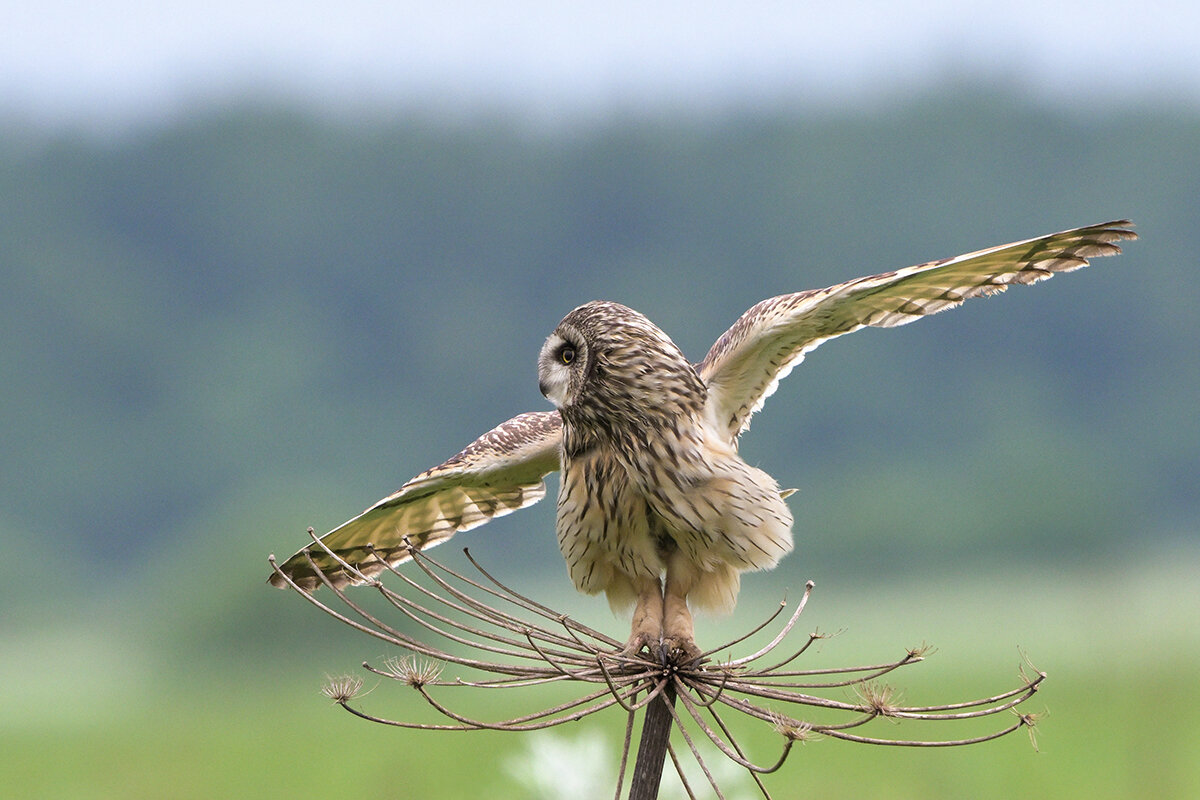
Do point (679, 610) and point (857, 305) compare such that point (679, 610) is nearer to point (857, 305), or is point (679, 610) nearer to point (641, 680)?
point (641, 680)

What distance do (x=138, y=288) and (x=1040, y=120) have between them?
69.6 metres

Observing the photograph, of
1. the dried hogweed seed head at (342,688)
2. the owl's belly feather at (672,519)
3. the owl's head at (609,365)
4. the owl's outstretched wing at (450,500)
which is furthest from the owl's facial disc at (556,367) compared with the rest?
the dried hogweed seed head at (342,688)

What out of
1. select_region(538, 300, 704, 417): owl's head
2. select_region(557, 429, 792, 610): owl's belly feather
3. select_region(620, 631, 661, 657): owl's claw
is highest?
select_region(538, 300, 704, 417): owl's head

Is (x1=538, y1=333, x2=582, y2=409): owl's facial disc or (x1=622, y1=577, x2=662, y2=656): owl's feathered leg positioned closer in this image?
(x1=622, y1=577, x2=662, y2=656): owl's feathered leg

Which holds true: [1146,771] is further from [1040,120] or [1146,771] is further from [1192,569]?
[1040,120]

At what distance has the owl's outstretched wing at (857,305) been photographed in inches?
140

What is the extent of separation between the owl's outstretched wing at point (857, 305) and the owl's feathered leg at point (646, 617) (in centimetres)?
59

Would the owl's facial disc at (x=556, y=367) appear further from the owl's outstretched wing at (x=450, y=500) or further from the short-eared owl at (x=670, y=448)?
the owl's outstretched wing at (x=450, y=500)

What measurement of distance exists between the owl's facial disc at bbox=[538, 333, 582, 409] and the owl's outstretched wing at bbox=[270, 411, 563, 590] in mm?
641

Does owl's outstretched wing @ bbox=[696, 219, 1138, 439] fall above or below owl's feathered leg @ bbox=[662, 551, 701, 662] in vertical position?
above

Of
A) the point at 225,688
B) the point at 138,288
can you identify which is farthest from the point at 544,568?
the point at 138,288

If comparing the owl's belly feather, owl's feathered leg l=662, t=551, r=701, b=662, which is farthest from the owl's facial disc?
owl's feathered leg l=662, t=551, r=701, b=662

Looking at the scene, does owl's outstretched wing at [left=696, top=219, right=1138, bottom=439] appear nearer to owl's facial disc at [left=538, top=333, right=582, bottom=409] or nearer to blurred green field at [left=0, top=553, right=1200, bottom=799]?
owl's facial disc at [left=538, top=333, right=582, bottom=409]

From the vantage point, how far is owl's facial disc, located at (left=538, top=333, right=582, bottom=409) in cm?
330
